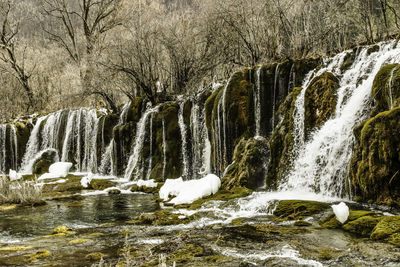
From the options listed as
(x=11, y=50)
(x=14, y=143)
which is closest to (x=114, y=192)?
(x=14, y=143)

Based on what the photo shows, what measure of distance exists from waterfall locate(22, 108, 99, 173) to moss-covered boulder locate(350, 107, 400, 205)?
1656 cm

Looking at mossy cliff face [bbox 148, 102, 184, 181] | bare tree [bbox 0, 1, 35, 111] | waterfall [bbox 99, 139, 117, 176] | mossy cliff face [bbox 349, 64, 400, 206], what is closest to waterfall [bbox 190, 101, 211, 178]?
mossy cliff face [bbox 148, 102, 184, 181]

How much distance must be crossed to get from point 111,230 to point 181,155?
9.41 meters

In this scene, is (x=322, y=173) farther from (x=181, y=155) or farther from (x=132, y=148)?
(x=132, y=148)

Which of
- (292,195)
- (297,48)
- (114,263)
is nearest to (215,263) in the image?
(114,263)

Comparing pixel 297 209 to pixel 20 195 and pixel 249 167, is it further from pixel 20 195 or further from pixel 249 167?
pixel 20 195

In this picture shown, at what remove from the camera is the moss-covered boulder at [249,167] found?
11.8 metres

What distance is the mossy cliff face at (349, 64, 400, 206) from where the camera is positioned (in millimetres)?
7383

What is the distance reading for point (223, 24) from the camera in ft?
67.5

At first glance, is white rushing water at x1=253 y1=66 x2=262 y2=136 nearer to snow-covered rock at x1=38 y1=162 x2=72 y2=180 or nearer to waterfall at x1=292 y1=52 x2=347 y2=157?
waterfall at x1=292 y1=52 x2=347 y2=157

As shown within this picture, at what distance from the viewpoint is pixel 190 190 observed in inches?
443

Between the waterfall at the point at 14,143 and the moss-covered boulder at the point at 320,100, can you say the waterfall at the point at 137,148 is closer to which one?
the waterfall at the point at 14,143

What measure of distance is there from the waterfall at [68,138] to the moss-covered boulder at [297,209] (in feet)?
50.6

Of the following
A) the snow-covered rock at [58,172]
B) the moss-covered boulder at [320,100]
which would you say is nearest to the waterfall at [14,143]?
the snow-covered rock at [58,172]
